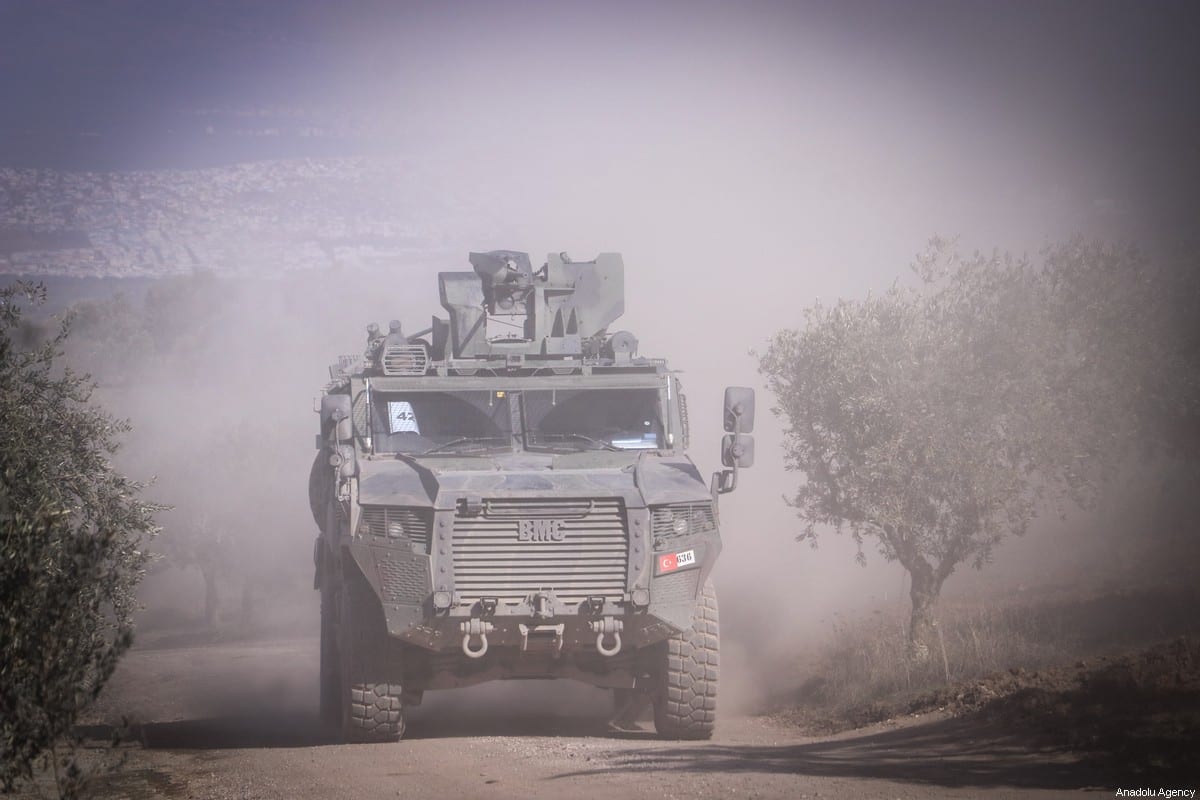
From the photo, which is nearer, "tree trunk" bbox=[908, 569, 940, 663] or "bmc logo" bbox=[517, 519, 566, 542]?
"bmc logo" bbox=[517, 519, 566, 542]

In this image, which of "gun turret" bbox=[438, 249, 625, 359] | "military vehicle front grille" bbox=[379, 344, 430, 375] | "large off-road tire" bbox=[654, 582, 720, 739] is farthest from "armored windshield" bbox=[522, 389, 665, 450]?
"large off-road tire" bbox=[654, 582, 720, 739]

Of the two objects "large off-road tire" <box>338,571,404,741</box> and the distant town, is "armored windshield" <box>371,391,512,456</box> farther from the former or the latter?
the distant town

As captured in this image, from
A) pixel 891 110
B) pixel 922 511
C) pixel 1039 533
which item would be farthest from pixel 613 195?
pixel 922 511

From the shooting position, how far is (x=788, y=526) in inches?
1885

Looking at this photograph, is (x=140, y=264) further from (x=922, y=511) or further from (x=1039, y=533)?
(x=922, y=511)

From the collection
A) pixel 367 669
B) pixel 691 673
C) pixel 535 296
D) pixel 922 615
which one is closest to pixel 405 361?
pixel 535 296

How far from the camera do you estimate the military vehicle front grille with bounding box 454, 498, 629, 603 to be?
1152cm

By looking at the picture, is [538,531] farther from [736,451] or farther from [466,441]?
[736,451]

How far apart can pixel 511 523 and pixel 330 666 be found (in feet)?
12.7

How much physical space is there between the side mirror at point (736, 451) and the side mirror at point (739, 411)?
0.30 feet

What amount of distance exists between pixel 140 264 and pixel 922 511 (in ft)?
247

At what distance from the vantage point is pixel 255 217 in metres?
108

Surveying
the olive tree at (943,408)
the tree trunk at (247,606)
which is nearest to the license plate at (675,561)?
the olive tree at (943,408)

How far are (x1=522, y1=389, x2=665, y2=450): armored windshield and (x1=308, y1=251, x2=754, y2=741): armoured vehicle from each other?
0.05ft
